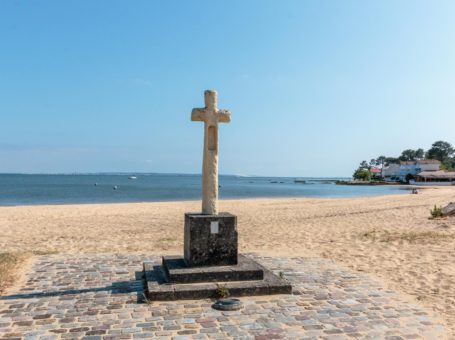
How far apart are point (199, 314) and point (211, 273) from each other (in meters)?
1.14

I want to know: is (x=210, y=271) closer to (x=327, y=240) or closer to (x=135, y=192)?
(x=327, y=240)

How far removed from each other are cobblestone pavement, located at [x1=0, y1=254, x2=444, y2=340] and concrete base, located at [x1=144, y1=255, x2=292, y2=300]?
15 centimetres

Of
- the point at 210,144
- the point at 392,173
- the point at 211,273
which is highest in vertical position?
the point at 392,173

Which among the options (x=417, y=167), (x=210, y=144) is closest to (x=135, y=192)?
(x=210, y=144)

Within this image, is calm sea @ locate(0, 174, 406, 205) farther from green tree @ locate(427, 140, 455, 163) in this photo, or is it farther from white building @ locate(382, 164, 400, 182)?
green tree @ locate(427, 140, 455, 163)

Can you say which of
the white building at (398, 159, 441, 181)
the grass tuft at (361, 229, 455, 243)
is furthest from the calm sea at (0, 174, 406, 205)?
the grass tuft at (361, 229, 455, 243)

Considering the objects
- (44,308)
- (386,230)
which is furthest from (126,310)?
(386,230)

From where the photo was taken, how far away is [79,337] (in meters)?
4.64

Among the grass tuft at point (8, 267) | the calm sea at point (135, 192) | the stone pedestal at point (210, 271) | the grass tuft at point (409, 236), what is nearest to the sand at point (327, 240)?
the grass tuft at point (409, 236)

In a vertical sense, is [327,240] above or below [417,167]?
below

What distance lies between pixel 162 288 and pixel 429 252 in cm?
688

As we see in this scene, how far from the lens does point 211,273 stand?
258 inches

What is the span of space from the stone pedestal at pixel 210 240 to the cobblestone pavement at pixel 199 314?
0.93m

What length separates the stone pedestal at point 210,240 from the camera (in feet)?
22.4
